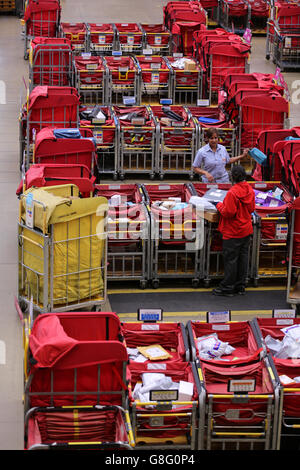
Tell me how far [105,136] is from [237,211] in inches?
183

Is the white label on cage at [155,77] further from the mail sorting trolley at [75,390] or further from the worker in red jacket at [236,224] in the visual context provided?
the mail sorting trolley at [75,390]

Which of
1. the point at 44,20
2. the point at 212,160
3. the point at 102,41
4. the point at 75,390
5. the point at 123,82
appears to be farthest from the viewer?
the point at 44,20

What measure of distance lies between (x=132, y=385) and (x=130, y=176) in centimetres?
782

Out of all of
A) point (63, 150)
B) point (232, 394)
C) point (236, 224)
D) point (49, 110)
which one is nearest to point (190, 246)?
point (236, 224)

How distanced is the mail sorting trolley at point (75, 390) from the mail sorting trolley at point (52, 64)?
11.8 meters

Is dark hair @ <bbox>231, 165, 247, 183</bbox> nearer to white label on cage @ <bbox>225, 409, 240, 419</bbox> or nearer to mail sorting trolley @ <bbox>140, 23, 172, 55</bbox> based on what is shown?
white label on cage @ <bbox>225, 409, 240, 419</bbox>

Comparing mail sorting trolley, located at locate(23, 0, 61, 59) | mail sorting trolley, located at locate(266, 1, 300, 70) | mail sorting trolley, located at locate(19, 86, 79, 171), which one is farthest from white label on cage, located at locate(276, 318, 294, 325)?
mail sorting trolley, located at locate(23, 0, 61, 59)

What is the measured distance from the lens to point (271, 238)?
38.4 feet

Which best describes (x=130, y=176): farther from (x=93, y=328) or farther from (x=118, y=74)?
(x=93, y=328)

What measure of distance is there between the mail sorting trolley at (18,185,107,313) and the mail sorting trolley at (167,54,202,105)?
912cm

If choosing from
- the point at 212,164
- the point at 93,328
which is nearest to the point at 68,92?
the point at 212,164

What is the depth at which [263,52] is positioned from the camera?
2572 cm

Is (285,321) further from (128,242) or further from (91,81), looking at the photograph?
(91,81)

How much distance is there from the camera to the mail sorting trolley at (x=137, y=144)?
15.1 m
